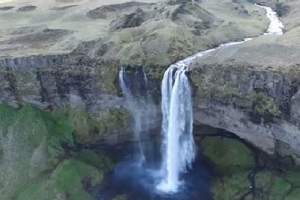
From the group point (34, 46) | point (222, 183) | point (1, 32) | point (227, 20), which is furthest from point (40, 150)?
point (227, 20)

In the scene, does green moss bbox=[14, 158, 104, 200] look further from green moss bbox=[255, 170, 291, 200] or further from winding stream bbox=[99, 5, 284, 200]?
green moss bbox=[255, 170, 291, 200]

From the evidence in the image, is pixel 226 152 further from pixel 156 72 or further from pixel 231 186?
pixel 156 72

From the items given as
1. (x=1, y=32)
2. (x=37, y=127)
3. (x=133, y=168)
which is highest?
(x=1, y=32)

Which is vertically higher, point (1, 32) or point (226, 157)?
point (1, 32)

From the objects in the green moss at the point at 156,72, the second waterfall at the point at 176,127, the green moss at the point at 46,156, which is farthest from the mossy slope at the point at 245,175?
the green moss at the point at 46,156

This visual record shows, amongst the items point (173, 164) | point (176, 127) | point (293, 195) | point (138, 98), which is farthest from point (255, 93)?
point (138, 98)

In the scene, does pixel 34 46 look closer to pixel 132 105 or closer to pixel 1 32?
pixel 1 32
